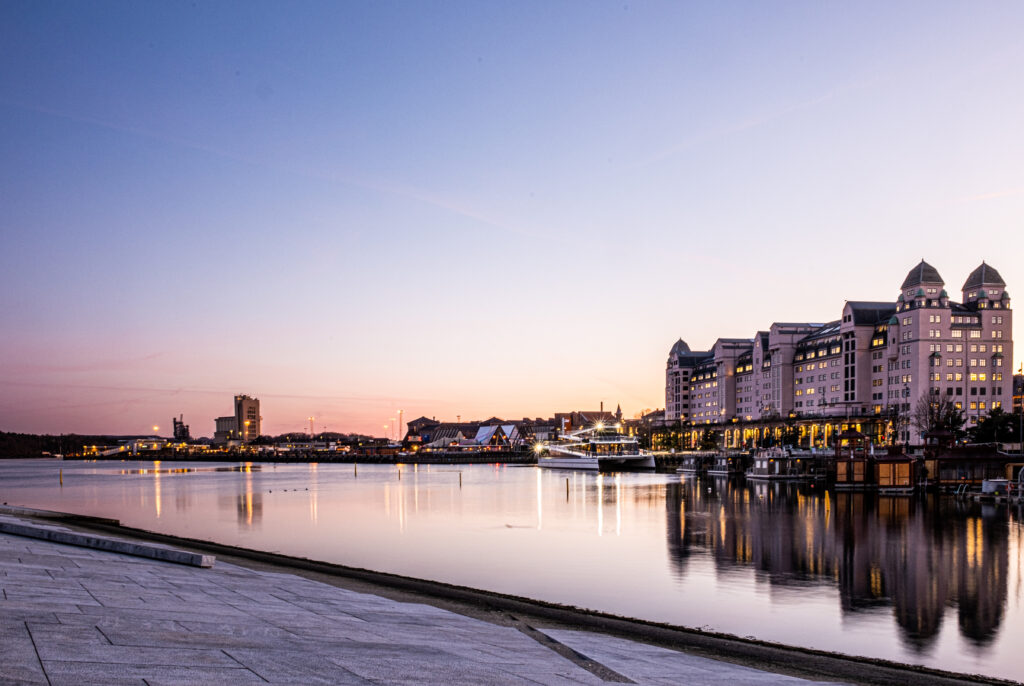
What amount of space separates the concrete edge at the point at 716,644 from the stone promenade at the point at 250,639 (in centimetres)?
160

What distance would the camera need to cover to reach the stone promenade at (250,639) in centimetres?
934

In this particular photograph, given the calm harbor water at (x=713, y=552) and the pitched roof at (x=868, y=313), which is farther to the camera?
the pitched roof at (x=868, y=313)

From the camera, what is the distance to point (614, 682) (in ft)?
41.4

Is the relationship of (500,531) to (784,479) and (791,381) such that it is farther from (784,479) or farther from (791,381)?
(791,381)

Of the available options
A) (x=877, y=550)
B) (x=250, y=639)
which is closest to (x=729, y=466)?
(x=877, y=550)

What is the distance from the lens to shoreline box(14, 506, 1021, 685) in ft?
56.0

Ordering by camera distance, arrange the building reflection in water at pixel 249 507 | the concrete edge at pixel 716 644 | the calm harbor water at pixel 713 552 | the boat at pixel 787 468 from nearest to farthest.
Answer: the concrete edge at pixel 716 644 → the calm harbor water at pixel 713 552 → the building reflection in water at pixel 249 507 → the boat at pixel 787 468

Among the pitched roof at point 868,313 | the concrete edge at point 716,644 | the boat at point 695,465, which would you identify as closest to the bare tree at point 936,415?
the pitched roof at point 868,313

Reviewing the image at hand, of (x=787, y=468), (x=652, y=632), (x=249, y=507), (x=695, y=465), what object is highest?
(x=652, y=632)

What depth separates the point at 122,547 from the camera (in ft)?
75.8

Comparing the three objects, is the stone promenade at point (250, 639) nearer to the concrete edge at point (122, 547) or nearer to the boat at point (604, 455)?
the concrete edge at point (122, 547)

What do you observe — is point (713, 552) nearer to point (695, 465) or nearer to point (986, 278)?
point (695, 465)

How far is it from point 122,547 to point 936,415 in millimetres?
129139

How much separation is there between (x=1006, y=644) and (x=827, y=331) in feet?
542
